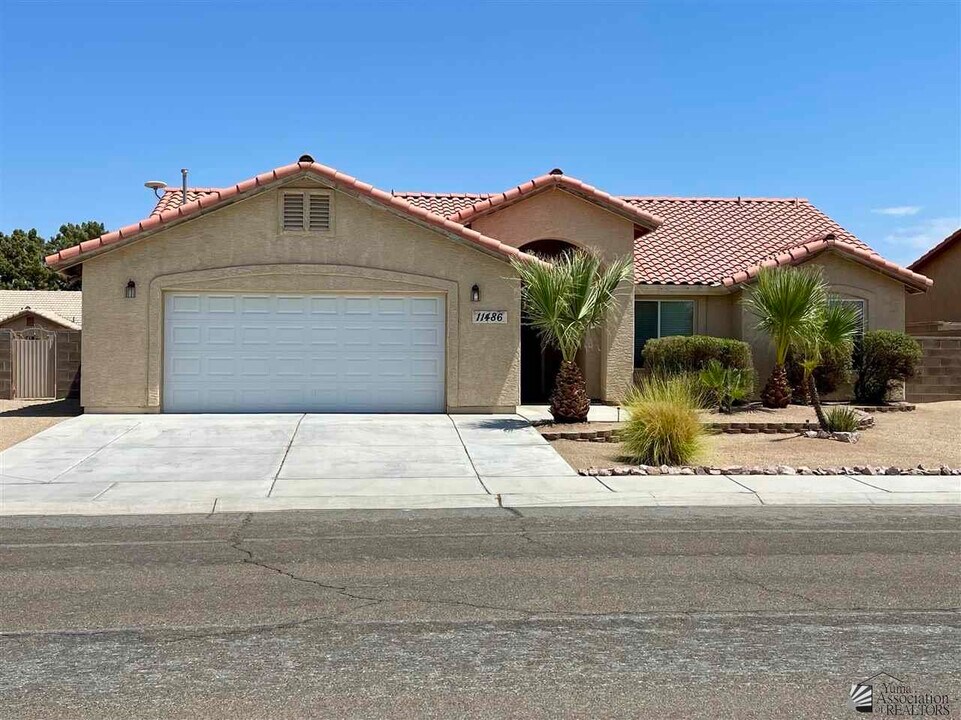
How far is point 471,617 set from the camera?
643 cm

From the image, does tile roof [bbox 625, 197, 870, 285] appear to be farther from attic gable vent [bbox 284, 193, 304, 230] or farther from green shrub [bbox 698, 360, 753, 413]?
attic gable vent [bbox 284, 193, 304, 230]

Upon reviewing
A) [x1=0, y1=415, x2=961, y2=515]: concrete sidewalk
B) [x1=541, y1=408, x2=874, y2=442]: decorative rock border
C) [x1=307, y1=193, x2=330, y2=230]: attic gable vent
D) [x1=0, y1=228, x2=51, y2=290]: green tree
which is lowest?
[x1=0, y1=415, x2=961, y2=515]: concrete sidewalk

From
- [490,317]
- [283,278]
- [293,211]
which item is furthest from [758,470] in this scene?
[293,211]

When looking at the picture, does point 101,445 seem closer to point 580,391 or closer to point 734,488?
point 580,391

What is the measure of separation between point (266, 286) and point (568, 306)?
5955 mm

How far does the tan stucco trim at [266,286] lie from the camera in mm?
18344

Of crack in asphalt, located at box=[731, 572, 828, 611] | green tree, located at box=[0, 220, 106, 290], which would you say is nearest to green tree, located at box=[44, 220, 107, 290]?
green tree, located at box=[0, 220, 106, 290]

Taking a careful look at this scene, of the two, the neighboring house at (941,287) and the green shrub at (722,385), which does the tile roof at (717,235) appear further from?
the neighboring house at (941,287)

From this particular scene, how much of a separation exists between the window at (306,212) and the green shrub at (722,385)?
27.2ft

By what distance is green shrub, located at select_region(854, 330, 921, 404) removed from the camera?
21.4m

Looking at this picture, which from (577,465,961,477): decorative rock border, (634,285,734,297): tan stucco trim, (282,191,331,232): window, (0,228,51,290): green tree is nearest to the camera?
(577,465,961,477): decorative rock border

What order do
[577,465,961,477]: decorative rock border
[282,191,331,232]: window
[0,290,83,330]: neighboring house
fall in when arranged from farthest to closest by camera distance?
[0,290,83,330]: neighboring house < [282,191,331,232]: window < [577,465,961,477]: decorative rock border

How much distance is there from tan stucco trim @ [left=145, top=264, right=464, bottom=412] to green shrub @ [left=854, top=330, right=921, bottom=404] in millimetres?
9662

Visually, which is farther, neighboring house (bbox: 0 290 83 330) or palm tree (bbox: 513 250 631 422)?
neighboring house (bbox: 0 290 83 330)
